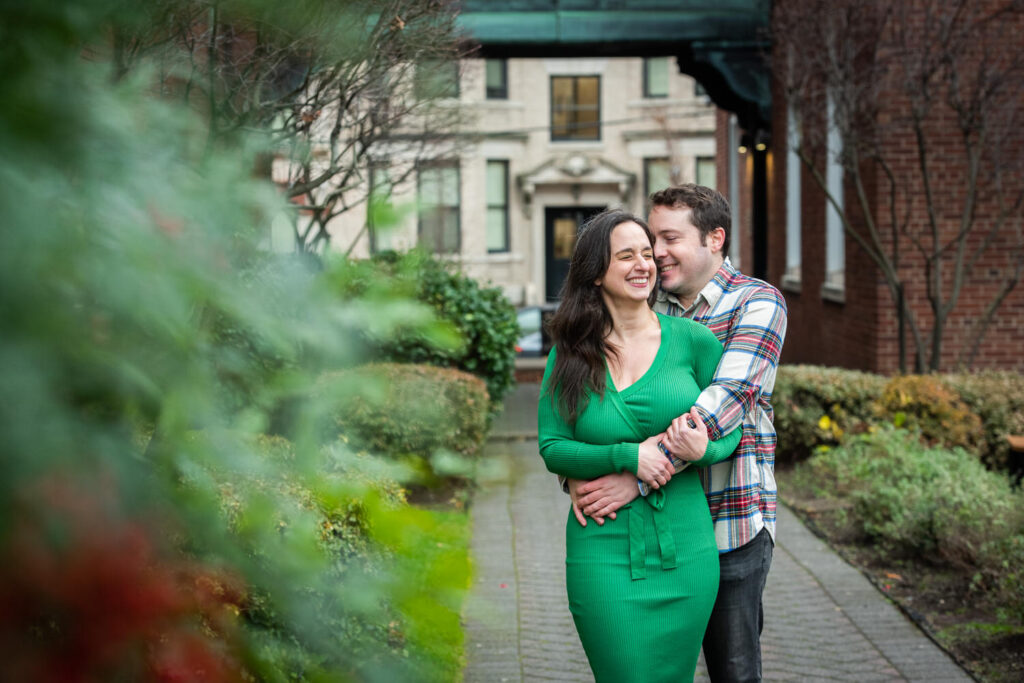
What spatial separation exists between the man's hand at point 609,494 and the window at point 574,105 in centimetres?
2933

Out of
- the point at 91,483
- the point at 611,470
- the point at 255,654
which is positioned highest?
the point at 91,483

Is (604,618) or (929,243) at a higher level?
(929,243)

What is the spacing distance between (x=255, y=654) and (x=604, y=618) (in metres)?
2.22

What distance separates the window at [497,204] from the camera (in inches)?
1244

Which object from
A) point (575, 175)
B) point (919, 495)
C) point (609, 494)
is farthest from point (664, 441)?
point (575, 175)

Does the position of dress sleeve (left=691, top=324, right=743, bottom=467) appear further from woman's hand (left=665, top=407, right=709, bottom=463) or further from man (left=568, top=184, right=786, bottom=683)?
woman's hand (left=665, top=407, right=709, bottom=463)

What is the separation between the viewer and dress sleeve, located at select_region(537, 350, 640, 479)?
3053 millimetres

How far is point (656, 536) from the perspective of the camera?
3.08 m

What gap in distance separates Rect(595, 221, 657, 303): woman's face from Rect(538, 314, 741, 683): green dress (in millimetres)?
189

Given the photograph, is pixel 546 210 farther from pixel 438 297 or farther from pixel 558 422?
pixel 558 422

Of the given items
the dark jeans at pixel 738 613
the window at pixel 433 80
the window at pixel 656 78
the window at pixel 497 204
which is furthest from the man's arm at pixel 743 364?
the window at pixel 656 78

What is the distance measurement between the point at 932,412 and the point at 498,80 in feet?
79.9

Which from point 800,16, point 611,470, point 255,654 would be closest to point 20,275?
point 255,654

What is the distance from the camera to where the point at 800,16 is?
11.0 m
